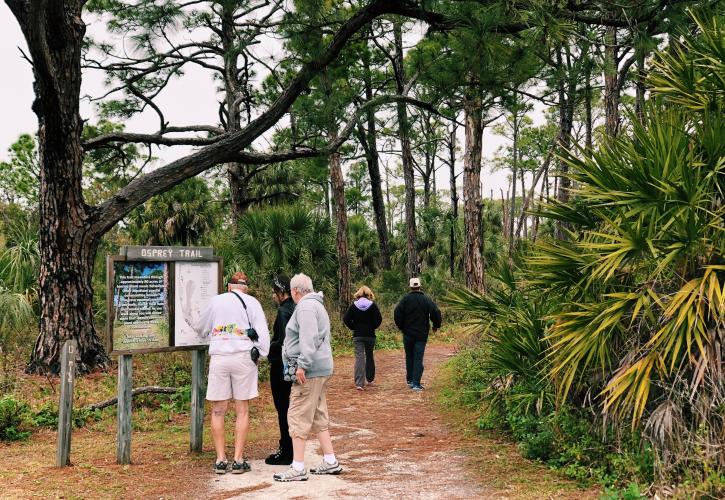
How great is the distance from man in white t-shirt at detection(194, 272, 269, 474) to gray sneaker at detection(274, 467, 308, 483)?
0.53 m

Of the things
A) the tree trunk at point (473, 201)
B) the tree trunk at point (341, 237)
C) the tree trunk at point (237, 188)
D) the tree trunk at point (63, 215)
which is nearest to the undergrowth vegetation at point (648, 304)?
the tree trunk at point (63, 215)

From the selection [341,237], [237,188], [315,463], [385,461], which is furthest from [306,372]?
[237,188]

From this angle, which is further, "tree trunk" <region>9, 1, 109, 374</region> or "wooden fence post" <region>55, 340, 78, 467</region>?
"tree trunk" <region>9, 1, 109, 374</region>

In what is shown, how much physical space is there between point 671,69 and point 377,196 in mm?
22690

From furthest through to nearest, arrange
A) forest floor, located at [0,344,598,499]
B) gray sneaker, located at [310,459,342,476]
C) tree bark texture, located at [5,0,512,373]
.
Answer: tree bark texture, located at [5,0,512,373]
gray sneaker, located at [310,459,342,476]
forest floor, located at [0,344,598,499]

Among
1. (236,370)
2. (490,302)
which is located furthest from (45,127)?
(490,302)

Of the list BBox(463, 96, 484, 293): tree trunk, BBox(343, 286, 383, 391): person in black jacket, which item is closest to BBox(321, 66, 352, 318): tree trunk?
BBox(463, 96, 484, 293): tree trunk

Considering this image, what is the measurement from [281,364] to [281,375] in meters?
0.12

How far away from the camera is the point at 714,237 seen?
5.21 metres

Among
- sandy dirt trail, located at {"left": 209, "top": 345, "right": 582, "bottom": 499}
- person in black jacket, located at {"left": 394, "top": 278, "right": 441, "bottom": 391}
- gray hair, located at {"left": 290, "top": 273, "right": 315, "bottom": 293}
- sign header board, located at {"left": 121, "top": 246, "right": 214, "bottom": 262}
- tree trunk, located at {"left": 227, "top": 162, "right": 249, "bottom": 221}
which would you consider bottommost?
sandy dirt trail, located at {"left": 209, "top": 345, "right": 582, "bottom": 499}

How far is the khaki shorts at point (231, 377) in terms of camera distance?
614 cm

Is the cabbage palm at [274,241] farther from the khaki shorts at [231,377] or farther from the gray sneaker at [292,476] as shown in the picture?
the gray sneaker at [292,476]

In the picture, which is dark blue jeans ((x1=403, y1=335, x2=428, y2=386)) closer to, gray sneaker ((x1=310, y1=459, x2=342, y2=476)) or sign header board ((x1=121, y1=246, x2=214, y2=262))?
sign header board ((x1=121, y1=246, x2=214, y2=262))

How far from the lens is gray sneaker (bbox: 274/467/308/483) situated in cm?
583
